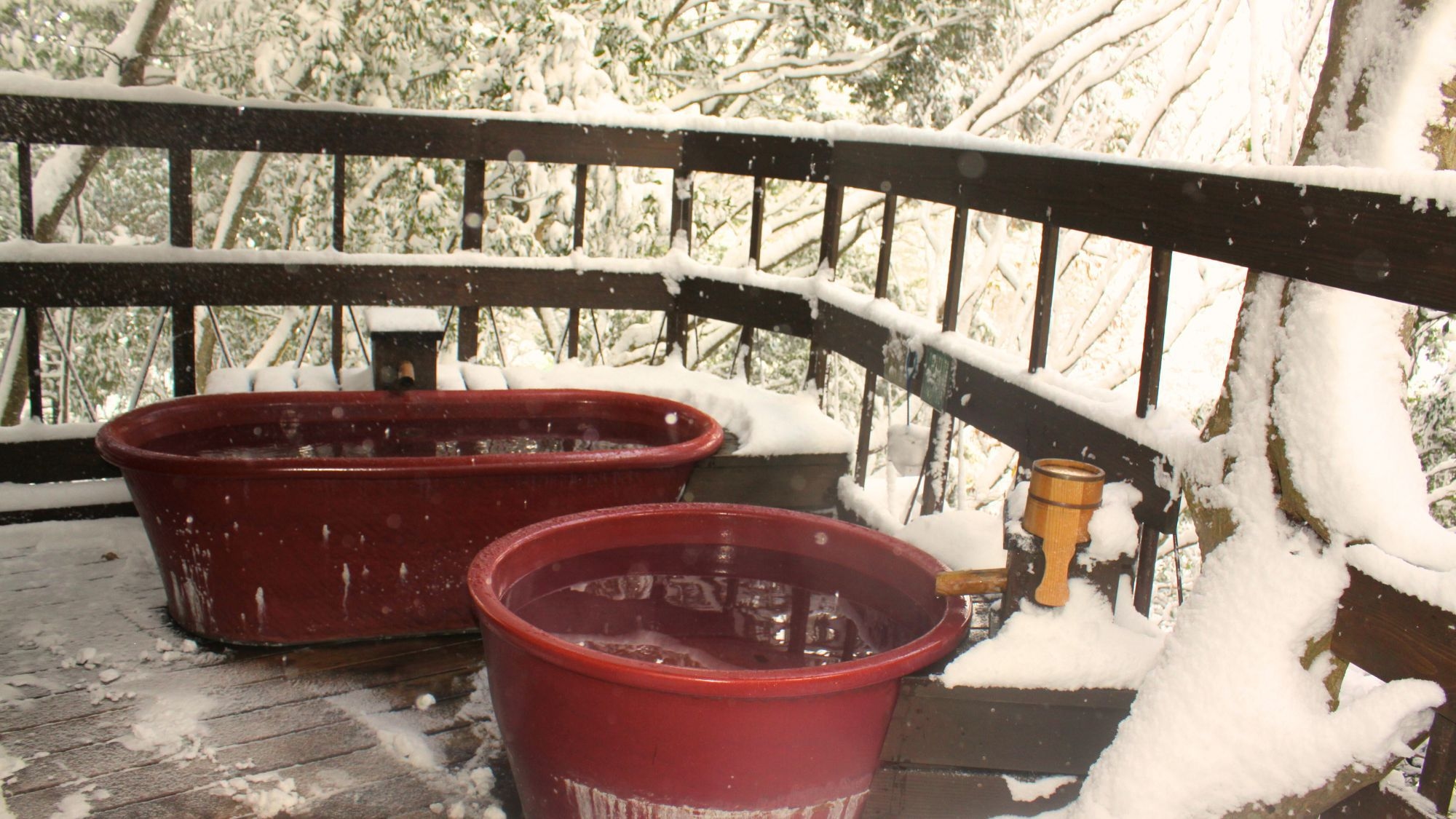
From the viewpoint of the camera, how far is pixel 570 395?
266cm

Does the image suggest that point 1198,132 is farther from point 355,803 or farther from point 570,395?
point 355,803

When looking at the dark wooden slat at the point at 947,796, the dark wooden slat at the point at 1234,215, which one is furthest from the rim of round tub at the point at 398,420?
the dark wooden slat at the point at 947,796

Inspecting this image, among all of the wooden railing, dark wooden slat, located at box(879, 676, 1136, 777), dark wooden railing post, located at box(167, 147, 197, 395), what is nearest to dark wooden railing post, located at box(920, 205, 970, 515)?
the wooden railing

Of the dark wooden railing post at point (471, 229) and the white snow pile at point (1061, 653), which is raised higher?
the dark wooden railing post at point (471, 229)

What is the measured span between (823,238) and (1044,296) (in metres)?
0.82

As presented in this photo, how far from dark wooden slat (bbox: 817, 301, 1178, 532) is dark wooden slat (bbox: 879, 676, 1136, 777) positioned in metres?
0.30

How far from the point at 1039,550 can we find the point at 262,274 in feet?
7.43

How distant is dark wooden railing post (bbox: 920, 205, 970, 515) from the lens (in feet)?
7.04

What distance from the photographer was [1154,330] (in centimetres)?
165

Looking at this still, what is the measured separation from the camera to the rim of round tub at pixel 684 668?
4.21 feet

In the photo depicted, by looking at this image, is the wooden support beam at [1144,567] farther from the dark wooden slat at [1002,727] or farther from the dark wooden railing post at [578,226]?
the dark wooden railing post at [578,226]

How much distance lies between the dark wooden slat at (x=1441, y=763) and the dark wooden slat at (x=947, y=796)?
1.52 ft

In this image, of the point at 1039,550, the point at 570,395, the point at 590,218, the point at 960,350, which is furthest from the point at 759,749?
the point at 590,218

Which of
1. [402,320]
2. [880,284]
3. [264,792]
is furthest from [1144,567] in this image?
[402,320]
